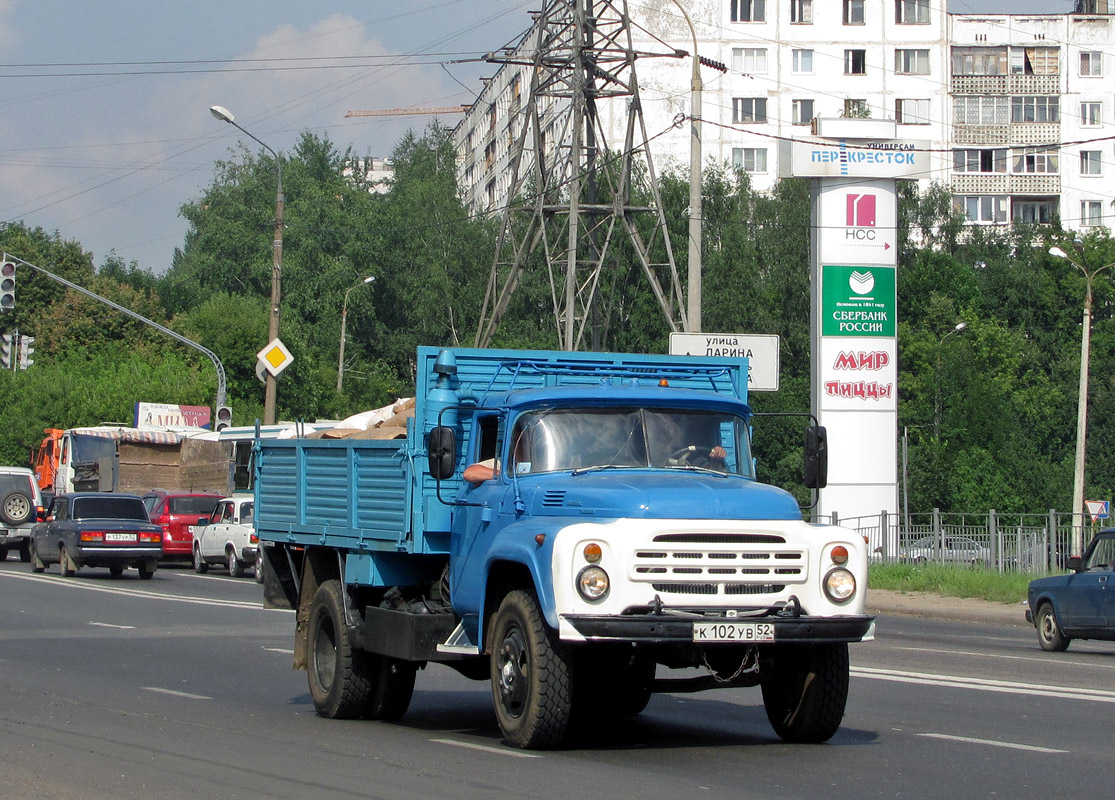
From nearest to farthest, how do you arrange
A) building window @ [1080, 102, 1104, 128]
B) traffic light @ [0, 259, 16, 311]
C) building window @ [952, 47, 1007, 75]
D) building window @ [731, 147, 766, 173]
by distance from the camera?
traffic light @ [0, 259, 16, 311]
building window @ [731, 147, 766, 173]
building window @ [952, 47, 1007, 75]
building window @ [1080, 102, 1104, 128]

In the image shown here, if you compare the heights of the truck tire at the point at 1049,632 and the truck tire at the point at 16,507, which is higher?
the truck tire at the point at 16,507

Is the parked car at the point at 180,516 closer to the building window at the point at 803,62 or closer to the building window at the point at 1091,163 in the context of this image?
the building window at the point at 803,62

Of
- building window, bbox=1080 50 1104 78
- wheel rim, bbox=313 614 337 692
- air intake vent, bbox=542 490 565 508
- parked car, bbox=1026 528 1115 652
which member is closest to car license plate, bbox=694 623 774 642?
air intake vent, bbox=542 490 565 508

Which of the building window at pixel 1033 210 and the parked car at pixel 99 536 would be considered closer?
Result: the parked car at pixel 99 536

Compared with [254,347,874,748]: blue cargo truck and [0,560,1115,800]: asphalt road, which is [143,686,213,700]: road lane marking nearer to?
[0,560,1115,800]: asphalt road

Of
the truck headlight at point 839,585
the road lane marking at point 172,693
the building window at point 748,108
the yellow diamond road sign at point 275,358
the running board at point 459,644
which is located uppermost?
the building window at point 748,108

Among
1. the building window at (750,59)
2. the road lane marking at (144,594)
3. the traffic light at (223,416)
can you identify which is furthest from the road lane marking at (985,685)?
the building window at (750,59)

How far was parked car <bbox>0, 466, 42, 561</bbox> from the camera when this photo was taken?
36.7 m

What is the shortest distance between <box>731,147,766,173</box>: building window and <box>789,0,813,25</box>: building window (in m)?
6.62

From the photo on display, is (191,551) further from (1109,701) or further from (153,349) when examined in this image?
(153,349)

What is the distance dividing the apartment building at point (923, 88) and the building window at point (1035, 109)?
0.24ft

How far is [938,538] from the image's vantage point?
2983 cm

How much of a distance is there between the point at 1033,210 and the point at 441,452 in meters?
78.8

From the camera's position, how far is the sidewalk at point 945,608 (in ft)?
82.1
